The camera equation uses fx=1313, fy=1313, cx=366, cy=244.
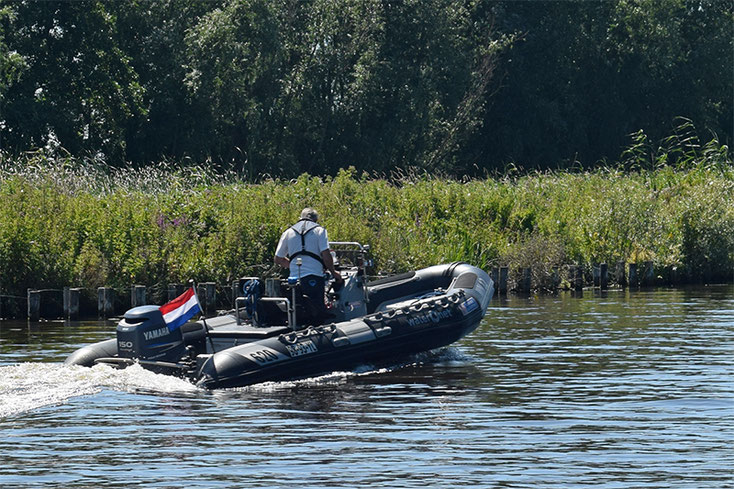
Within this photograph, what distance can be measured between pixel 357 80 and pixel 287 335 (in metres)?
36.5

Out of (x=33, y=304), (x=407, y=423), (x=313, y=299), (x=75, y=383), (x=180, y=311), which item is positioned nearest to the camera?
(x=407, y=423)

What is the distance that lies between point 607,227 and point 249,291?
1580 centimetres

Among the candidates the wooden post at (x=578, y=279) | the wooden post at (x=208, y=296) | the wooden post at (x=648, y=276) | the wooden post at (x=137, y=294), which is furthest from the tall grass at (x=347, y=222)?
the wooden post at (x=137, y=294)

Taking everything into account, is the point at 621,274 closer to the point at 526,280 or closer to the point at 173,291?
the point at 526,280

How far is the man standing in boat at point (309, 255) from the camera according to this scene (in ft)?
50.4

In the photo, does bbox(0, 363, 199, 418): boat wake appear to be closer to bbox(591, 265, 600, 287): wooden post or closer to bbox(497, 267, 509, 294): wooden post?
bbox(497, 267, 509, 294): wooden post

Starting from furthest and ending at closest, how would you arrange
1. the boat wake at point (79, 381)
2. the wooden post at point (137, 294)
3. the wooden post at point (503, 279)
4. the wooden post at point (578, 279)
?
the wooden post at point (578, 279), the wooden post at point (503, 279), the wooden post at point (137, 294), the boat wake at point (79, 381)

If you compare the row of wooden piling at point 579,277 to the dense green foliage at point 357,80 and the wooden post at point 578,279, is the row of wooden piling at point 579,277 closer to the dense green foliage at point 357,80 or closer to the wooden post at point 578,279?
the wooden post at point 578,279

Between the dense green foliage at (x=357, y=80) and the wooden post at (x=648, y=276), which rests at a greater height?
the dense green foliage at (x=357, y=80)

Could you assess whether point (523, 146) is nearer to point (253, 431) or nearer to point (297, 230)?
point (297, 230)

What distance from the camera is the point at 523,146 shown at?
5941 centimetres

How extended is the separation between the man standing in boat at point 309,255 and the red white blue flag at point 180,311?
155 cm

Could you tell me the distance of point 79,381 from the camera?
13.9m

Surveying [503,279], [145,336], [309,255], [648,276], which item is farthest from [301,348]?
[648,276]
